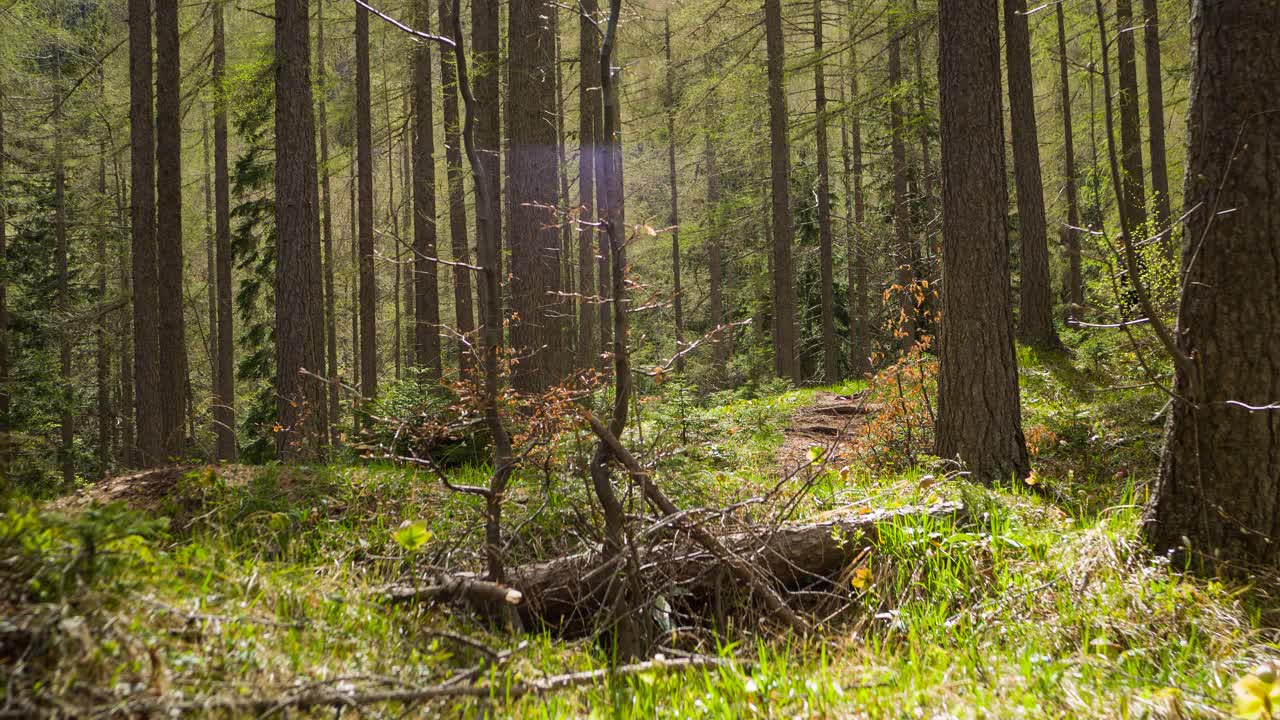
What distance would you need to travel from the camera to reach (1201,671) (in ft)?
8.26

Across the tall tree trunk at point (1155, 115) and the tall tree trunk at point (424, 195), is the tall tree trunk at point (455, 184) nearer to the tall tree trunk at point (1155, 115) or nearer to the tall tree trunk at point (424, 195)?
the tall tree trunk at point (424, 195)

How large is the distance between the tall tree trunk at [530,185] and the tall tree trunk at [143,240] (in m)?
5.45

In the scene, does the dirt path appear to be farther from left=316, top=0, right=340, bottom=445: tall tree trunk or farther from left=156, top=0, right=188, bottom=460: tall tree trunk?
left=316, top=0, right=340, bottom=445: tall tree trunk

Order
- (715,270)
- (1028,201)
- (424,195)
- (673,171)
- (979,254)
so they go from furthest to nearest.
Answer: (715,270), (673,171), (424,195), (1028,201), (979,254)

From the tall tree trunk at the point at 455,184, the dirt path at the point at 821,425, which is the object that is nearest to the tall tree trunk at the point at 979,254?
the dirt path at the point at 821,425

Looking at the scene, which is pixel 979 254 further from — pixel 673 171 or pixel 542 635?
pixel 673 171

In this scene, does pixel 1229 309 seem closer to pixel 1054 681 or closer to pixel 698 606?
pixel 1054 681

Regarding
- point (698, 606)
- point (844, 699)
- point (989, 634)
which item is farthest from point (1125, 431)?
point (844, 699)

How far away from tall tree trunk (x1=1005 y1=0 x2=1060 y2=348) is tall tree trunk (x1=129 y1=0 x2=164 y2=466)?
13.0 metres

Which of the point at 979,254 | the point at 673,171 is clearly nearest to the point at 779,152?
the point at 979,254

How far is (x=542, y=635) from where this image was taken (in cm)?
333

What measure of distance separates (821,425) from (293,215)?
7.17 m

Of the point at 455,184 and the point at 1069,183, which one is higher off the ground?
the point at 455,184

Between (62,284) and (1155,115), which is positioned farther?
(62,284)
